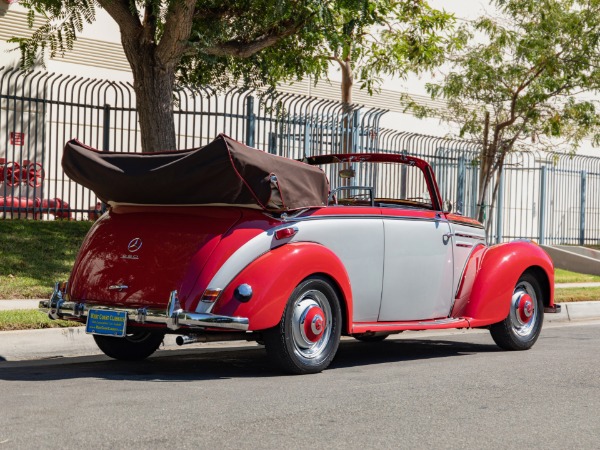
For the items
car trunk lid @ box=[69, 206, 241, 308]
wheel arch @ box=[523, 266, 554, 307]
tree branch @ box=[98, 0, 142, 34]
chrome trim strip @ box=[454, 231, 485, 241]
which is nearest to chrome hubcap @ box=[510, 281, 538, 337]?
wheel arch @ box=[523, 266, 554, 307]

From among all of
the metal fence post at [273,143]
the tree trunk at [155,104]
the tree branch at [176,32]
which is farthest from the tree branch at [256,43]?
the metal fence post at [273,143]

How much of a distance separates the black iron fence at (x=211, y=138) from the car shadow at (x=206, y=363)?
2.39 m

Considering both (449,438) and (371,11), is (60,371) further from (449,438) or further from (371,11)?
(371,11)

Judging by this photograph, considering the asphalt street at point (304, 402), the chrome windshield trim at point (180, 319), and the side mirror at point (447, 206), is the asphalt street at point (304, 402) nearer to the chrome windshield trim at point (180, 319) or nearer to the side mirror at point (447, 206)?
the chrome windshield trim at point (180, 319)

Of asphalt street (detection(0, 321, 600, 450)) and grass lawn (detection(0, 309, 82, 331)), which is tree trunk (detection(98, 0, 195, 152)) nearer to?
grass lawn (detection(0, 309, 82, 331))

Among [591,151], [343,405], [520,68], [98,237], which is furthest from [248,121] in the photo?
[591,151]

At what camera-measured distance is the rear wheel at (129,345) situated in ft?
26.9

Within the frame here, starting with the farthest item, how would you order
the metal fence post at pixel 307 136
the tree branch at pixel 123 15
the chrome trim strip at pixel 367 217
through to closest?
the metal fence post at pixel 307 136
the tree branch at pixel 123 15
the chrome trim strip at pixel 367 217

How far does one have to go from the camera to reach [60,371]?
747cm

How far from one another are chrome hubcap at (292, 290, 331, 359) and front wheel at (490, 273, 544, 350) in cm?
234

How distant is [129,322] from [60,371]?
0.79 metres

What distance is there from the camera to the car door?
8.11 meters

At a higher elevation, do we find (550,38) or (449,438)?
(550,38)

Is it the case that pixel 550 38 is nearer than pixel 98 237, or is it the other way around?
pixel 98 237
